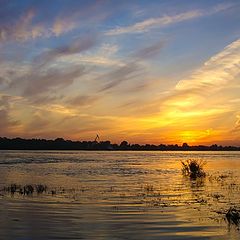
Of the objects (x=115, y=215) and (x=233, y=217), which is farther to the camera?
(x=115, y=215)

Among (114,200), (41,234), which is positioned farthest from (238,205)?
(41,234)

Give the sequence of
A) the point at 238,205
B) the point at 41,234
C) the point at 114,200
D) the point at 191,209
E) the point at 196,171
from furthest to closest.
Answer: the point at 196,171 < the point at 114,200 < the point at 238,205 < the point at 191,209 < the point at 41,234

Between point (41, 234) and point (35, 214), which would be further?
point (35, 214)

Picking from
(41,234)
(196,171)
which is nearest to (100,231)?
(41,234)

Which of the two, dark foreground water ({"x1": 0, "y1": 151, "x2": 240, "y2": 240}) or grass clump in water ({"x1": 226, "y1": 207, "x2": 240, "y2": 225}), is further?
grass clump in water ({"x1": 226, "y1": 207, "x2": 240, "y2": 225})

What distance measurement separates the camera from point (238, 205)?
22766 millimetres

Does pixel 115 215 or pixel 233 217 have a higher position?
pixel 233 217

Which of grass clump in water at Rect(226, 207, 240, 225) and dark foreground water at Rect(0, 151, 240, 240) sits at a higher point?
grass clump in water at Rect(226, 207, 240, 225)

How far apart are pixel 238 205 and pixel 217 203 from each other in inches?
53.2

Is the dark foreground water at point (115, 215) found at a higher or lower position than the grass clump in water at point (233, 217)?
lower

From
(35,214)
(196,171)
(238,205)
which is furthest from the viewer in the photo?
(196,171)

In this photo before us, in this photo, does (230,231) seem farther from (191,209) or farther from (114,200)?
(114,200)

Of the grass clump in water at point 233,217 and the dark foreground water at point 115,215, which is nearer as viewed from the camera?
the dark foreground water at point 115,215

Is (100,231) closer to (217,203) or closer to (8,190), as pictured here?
(217,203)
